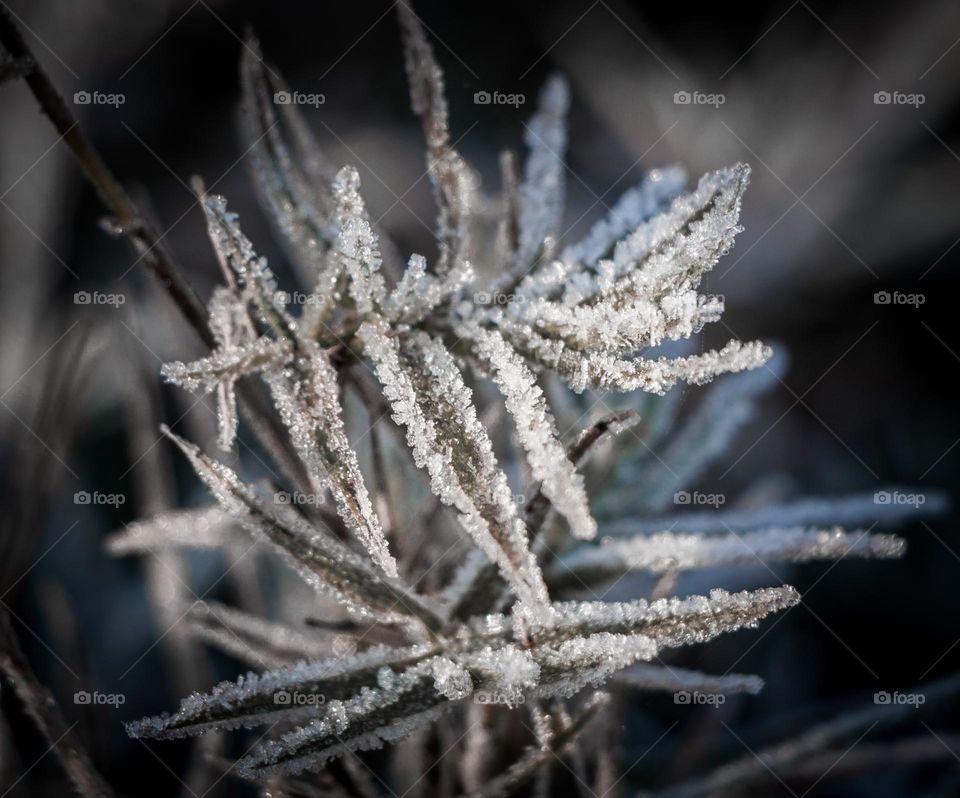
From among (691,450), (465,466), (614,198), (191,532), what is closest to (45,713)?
(191,532)

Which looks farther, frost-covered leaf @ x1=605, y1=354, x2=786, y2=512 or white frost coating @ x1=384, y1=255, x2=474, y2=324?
frost-covered leaf @ x1=605, y1=354, x2=786, y2=512

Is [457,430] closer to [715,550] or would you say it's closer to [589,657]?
[589,657]

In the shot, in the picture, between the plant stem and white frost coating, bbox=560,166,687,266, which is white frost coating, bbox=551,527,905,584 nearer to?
white frost coating, bbox=560,166,687,266

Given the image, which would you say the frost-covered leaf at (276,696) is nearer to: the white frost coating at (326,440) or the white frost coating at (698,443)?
the white frost coating at (326,440)

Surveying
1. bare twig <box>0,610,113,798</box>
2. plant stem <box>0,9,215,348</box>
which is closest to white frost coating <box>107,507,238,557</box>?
bare twig <box>0,610,113,798</box>

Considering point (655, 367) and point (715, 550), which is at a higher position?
point (655, 367)
